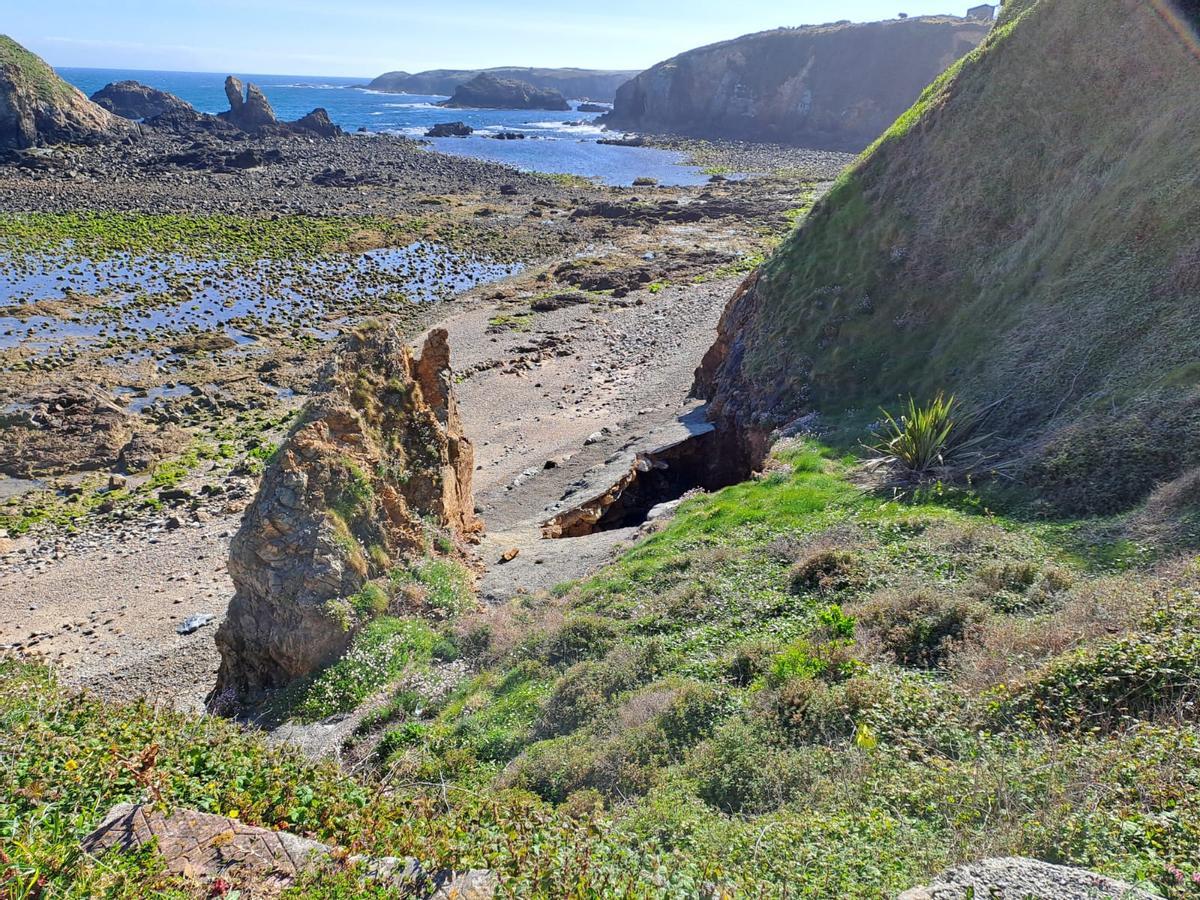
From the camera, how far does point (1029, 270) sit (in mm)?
16438

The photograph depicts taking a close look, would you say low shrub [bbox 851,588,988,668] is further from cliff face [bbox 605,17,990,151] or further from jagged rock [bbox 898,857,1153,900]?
cliff face [bbox 605,17,990,151]

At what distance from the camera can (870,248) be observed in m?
21.1

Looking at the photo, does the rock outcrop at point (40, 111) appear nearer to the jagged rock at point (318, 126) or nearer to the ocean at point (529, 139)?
the jagged rock at point (318, 126)

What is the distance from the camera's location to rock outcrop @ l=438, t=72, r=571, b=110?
193750 mm

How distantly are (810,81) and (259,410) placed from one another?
125897mm

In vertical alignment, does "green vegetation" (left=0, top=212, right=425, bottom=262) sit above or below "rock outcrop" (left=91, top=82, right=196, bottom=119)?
below

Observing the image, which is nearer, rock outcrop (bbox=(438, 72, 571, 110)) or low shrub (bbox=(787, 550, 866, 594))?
low shrub (bbox=(787, 550, 866, 594))

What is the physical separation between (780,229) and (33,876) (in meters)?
64.0

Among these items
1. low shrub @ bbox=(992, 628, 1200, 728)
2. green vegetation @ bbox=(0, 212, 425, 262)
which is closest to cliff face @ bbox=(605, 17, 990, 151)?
green vegetation @ bbox=(0, 212, 425, 262)

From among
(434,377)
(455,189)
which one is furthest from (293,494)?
(455,189)

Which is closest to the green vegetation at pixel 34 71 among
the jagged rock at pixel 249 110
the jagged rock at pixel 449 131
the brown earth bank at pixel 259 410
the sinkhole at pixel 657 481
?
the jagged rock at pixel 249 110

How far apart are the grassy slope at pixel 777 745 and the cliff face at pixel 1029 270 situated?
11.0 ft

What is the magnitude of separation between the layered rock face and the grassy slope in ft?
9.38

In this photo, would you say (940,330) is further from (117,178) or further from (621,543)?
(117,178)
